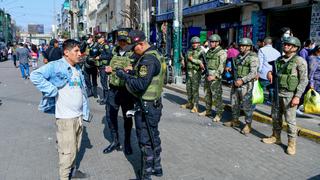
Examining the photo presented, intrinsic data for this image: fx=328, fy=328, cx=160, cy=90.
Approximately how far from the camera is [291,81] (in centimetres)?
502

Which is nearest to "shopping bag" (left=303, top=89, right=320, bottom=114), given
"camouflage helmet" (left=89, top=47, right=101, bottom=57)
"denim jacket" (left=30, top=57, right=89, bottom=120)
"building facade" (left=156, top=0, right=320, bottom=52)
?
"denim jacket" (left=30, top=57, right=89, bottom=120)

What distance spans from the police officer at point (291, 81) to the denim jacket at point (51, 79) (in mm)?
3290

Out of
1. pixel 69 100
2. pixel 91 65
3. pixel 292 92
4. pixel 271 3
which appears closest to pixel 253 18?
pixel 271 3

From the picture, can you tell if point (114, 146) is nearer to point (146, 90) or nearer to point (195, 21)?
point (146, 90)

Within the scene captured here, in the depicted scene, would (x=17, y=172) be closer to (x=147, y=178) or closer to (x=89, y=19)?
(x=147, y=178)

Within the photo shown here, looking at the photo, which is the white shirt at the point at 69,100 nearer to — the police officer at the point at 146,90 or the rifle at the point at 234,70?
the police officer at the point at 146,90

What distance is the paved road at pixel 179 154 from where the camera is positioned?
4.43m

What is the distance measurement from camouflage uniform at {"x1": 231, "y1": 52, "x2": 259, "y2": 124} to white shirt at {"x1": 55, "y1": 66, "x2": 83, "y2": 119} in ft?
11.0

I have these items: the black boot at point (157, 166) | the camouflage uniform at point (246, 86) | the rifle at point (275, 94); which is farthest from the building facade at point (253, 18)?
the black boot at point (157, 166)

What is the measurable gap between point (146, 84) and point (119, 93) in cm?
141

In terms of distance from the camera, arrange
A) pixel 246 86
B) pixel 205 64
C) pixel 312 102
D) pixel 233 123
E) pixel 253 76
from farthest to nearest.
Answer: pixel 205 64, pixel 233 123, pixel 246 86, pixel 253 76, pixel 312 102

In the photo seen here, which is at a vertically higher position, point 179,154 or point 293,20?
point 293,20

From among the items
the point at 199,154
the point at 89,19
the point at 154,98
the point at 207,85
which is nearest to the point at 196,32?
the point at 207,85

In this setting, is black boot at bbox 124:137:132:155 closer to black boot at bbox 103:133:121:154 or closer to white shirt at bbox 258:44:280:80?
black boot at bbox 103:133:121:154
